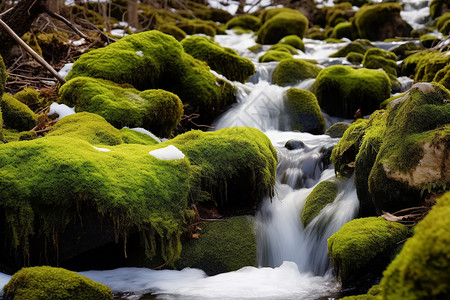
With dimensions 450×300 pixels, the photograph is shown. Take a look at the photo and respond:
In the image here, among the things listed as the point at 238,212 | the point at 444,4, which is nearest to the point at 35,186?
the point at 238,212

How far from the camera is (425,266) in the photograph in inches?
45.0

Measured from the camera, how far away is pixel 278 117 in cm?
877

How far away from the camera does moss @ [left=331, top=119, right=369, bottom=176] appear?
5.05 m

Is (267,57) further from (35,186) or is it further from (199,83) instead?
(35,186)

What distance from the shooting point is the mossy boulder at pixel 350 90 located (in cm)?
912

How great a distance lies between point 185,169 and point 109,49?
12.3 feet

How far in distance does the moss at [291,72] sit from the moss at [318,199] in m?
5.95

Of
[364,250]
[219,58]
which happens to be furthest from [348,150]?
[219,58]

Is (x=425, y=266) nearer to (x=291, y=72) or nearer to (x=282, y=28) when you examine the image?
(x=291, y=72)

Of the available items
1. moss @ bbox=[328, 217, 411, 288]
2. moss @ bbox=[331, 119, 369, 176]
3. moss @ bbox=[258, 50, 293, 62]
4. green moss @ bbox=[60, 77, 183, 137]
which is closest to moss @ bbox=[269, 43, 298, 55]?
moss @ bbox=[258, 50, 293, 62]

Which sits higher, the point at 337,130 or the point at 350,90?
the point at 350,90

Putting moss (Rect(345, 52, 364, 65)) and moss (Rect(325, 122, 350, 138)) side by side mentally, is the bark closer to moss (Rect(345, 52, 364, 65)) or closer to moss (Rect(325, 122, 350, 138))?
moss (Rect(325, 122, 350, 138))

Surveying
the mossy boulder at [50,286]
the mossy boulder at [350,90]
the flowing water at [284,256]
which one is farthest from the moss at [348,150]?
the mossy boulder at [350,90]

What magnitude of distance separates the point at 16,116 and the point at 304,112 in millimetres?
5309
